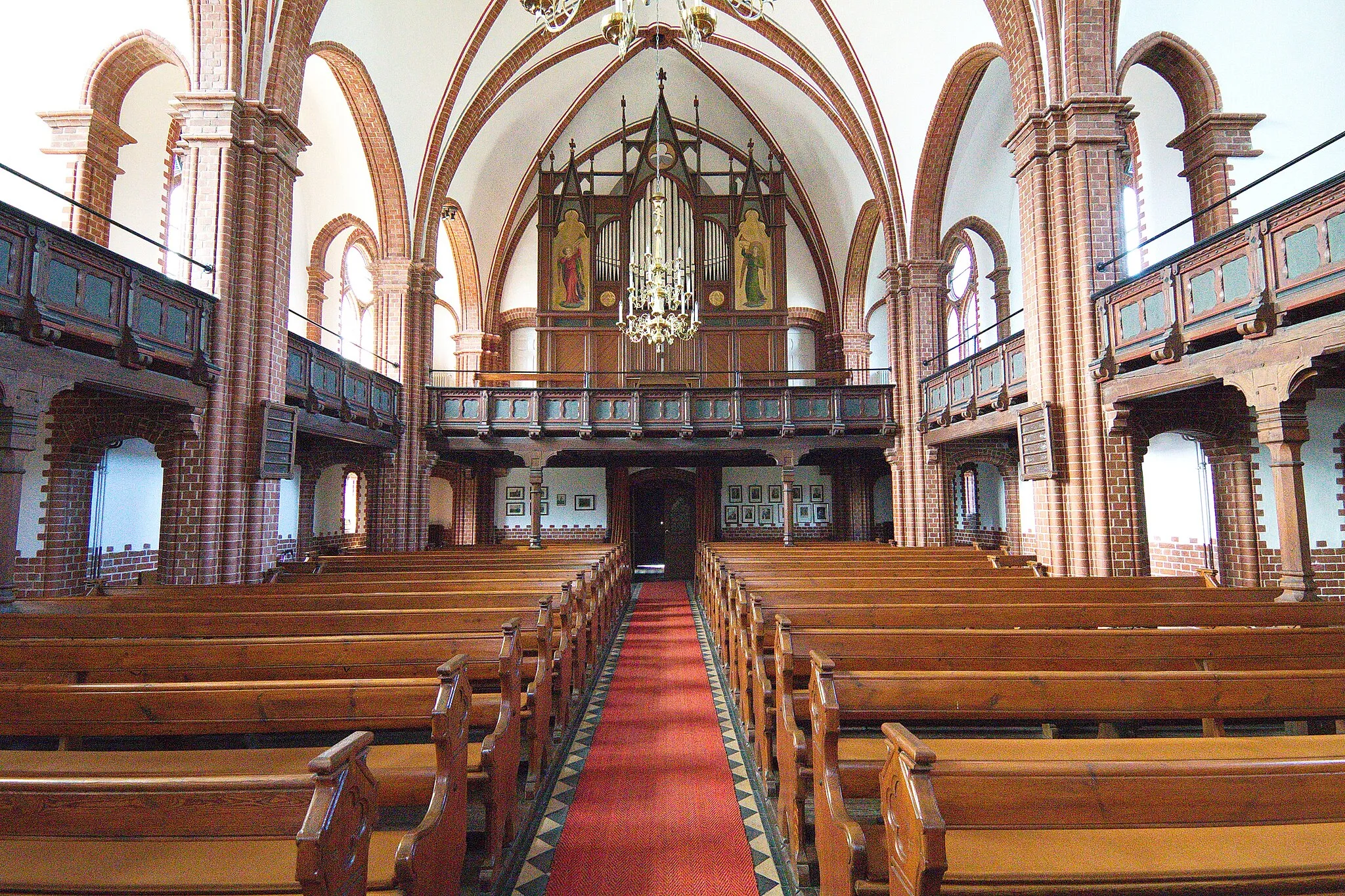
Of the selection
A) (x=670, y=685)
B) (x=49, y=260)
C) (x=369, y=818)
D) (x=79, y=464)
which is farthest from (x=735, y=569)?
(x=79, y=464)

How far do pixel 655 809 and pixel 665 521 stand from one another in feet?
55.7

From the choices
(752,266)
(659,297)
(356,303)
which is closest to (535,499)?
(659,297)

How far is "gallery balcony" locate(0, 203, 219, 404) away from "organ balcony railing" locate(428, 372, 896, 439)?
7.39 meters

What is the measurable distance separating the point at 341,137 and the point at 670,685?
14.2 metres

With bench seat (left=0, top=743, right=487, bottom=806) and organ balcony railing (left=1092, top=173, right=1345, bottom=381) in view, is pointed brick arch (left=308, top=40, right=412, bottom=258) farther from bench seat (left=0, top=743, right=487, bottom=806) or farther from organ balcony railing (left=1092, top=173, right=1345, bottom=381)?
organ balcony railing (left=1092, top=173, right=1345, bottom=381)

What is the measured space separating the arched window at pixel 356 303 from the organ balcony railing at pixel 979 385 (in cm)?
1292

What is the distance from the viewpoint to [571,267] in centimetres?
2092

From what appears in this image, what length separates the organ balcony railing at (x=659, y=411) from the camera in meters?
16.2

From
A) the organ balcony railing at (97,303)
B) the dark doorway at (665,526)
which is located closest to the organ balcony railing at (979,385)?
the dark doorway at (665,526)

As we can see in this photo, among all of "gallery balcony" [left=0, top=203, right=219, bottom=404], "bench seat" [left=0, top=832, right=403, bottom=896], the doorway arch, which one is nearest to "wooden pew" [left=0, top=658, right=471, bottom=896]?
"bench seat" [left=0, top=832, right=403, bottom=896]

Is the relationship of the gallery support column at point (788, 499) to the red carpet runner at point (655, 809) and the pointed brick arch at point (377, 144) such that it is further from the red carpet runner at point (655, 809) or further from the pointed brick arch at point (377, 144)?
the pointed brick arch at point (377, 144)

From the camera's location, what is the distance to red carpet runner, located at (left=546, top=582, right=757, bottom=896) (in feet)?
11.5

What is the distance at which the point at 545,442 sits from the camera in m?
16.4

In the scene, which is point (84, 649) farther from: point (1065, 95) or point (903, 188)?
point (903, 188)
